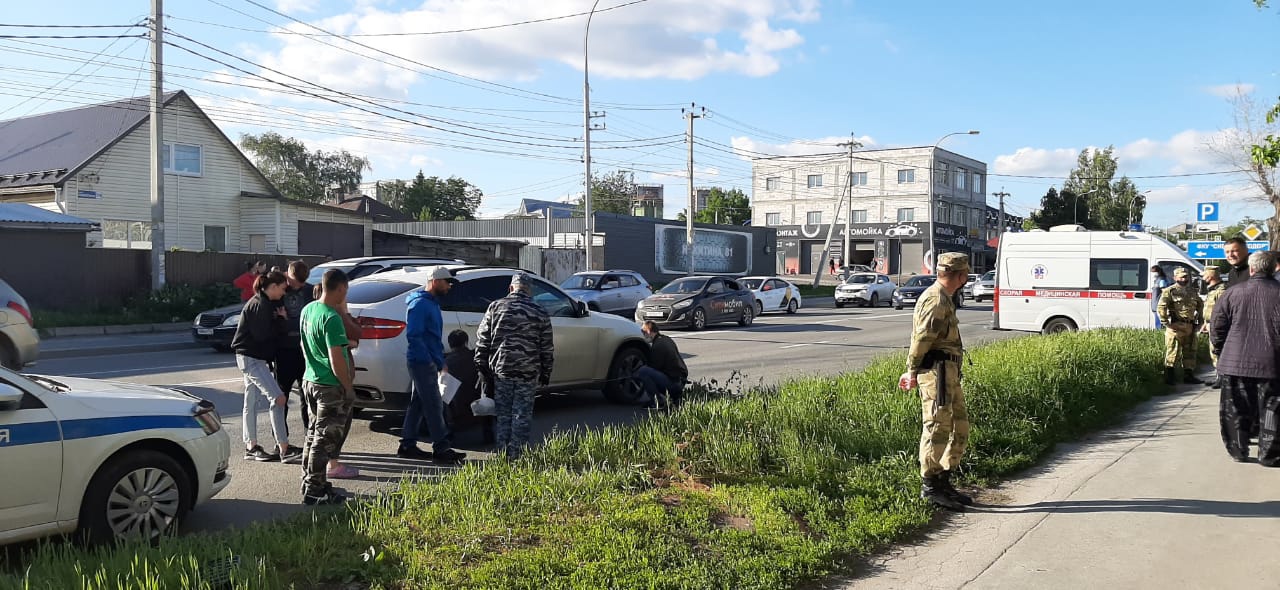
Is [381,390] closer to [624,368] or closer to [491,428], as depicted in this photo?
[491,428]

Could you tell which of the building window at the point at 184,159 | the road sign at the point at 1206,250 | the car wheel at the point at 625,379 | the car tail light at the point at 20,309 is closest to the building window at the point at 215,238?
the building window at the point at 184,159

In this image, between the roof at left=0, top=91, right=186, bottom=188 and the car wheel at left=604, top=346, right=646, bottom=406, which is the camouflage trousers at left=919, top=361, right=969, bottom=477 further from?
the roof at left=0, top=91, right=186, bottom=188

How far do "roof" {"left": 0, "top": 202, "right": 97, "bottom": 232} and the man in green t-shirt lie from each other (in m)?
19.1

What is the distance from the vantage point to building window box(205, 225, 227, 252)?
33.4 meters

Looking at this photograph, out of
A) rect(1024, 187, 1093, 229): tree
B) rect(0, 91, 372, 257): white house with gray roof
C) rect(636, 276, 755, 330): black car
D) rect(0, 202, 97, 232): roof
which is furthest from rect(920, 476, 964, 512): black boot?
rect(1024, 187, 1093, 229): tree

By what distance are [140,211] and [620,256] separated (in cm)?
2093

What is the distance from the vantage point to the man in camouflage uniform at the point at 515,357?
713 cm

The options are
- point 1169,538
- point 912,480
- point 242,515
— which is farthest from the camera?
point 912,480

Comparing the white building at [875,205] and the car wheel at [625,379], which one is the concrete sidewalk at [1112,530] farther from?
the white building at [875,205]

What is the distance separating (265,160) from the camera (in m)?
72.9

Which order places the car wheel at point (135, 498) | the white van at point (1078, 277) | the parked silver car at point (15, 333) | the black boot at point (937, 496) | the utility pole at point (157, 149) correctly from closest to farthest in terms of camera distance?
the car wheel at point (135, 498)
the black boot at point (937, 496)
the parked silver car at point (15, 333)
the white van at point (1078, 277)
the utility pole at point (157, 149)

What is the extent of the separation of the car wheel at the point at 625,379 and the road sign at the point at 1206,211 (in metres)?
20.2

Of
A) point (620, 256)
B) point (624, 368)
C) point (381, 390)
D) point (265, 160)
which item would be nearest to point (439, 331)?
point (381, 390)

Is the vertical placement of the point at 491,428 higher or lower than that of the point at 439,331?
lower
